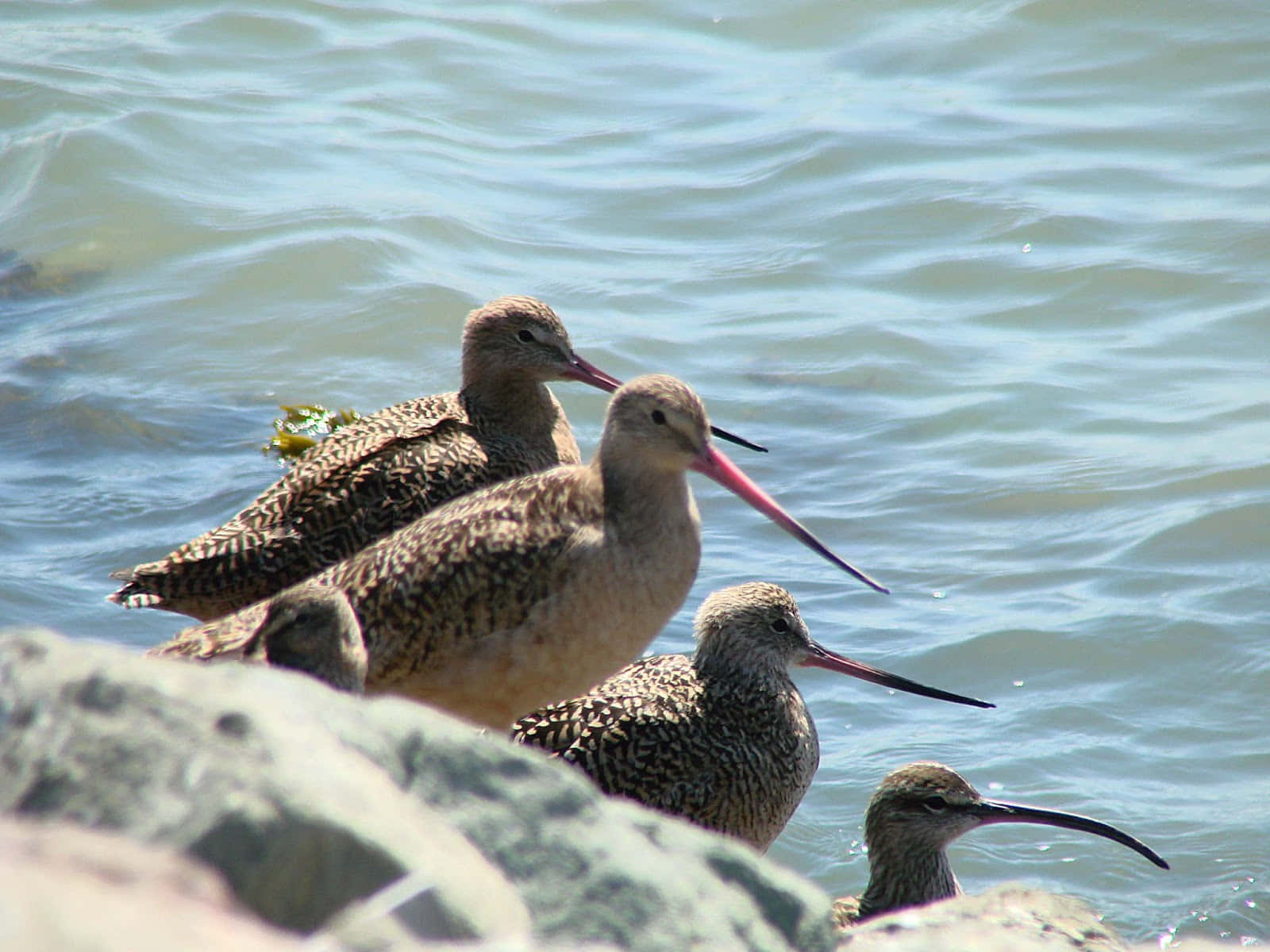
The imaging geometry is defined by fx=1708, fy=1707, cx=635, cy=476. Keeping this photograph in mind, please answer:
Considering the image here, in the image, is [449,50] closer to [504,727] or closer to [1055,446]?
[1055,446]

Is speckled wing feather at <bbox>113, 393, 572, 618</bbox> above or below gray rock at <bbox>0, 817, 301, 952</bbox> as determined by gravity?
below

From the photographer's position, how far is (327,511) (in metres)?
5.05

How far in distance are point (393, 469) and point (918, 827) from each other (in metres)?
1.87

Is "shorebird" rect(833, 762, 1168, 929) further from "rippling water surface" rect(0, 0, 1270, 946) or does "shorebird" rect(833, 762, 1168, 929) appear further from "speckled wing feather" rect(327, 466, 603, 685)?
"speckled wing feather" rect(327, 466, 603, 685)

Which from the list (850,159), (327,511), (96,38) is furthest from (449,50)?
(327,511)

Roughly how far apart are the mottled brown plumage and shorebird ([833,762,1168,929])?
5.25 feet

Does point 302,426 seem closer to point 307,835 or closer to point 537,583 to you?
point 537,583

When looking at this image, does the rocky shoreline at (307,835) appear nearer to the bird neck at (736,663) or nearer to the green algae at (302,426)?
the bird neck at (736,663)

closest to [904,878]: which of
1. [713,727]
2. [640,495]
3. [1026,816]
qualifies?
[1026,816]

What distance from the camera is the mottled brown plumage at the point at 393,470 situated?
495 cm

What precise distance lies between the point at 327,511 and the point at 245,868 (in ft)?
10.2

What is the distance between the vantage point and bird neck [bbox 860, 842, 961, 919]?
4754 mm

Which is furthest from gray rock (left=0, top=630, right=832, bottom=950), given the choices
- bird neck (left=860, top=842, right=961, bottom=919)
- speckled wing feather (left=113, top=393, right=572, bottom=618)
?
speckled wing feather (left=113, top=393, right=572, bottom=618)

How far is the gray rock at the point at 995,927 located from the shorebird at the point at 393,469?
2313 mm
